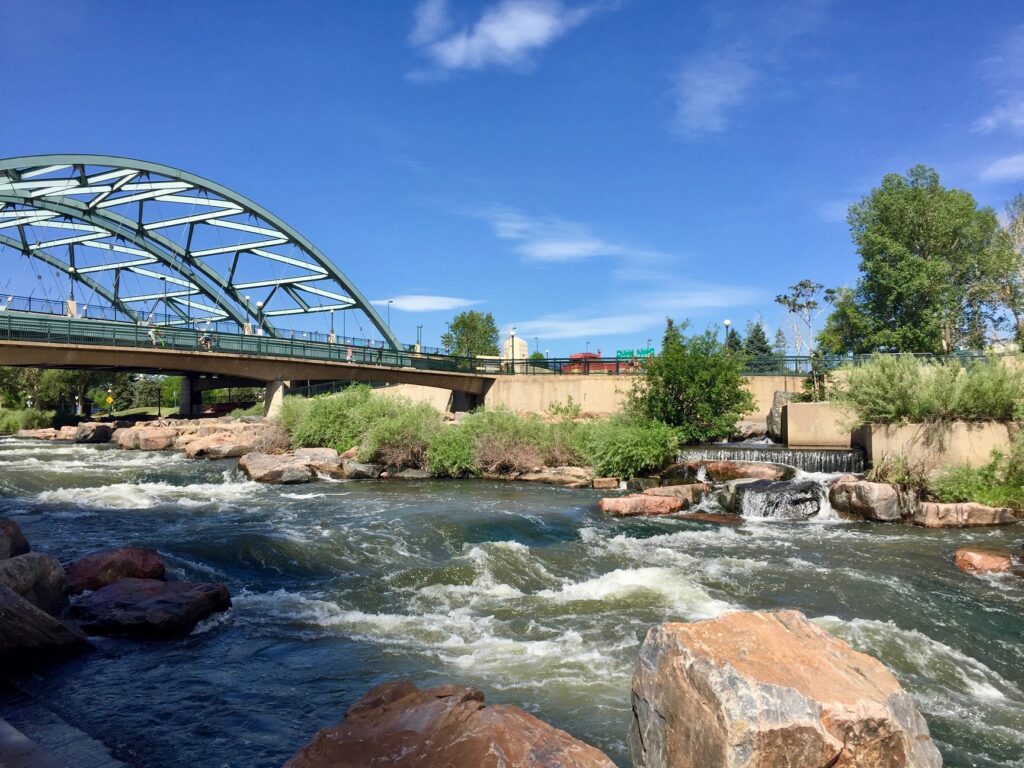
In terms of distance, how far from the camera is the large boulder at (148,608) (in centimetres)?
777

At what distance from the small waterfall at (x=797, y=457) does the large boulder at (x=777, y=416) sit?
578 cm

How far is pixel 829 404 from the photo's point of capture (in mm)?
24703

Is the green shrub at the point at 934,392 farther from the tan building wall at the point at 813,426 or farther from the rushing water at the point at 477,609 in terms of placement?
the tan building wall at the point at 813,426

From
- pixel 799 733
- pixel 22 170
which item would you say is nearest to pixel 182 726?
pixel 799 733

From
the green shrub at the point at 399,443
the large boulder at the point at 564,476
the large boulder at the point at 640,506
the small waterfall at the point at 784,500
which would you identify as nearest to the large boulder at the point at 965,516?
the small waterfall at the point at 784,500

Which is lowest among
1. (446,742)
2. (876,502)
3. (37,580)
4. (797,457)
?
(876,502)

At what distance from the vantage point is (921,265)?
41156mm

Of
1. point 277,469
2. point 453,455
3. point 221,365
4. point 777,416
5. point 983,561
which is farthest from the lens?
point 221,365

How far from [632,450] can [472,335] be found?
1954 inches

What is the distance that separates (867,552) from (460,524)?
7.85 meters

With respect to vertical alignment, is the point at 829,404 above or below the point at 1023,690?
above

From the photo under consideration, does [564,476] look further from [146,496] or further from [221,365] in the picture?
[221,365]

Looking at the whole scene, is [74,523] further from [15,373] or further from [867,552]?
[15,373]

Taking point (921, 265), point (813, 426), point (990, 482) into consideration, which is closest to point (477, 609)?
point (990, 482)
